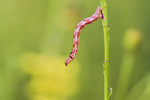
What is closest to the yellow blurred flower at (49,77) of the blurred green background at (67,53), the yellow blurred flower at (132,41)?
the blurred green background at (67,53)

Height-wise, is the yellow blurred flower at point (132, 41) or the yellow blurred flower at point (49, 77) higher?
the yellow blurred flower at point (132, 41)

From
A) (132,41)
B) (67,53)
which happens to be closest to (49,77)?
(67,53)

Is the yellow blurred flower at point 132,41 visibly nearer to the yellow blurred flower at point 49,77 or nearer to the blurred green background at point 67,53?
the blurred green background at point 67,53

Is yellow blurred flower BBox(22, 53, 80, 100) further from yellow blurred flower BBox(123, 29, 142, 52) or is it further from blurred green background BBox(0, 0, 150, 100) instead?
yellow blurred flower BBox(123, 29, 142, 52)

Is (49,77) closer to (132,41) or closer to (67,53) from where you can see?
(67,53)

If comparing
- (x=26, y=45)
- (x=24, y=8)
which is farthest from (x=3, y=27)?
(x=24, y=8)

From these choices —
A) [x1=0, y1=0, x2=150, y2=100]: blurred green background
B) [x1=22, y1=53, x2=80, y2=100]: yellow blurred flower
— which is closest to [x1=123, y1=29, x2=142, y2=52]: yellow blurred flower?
[x1=0, y1=0, x2=150, y2=100]: blurred green background

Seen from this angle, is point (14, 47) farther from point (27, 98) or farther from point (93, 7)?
point (93, 7)
